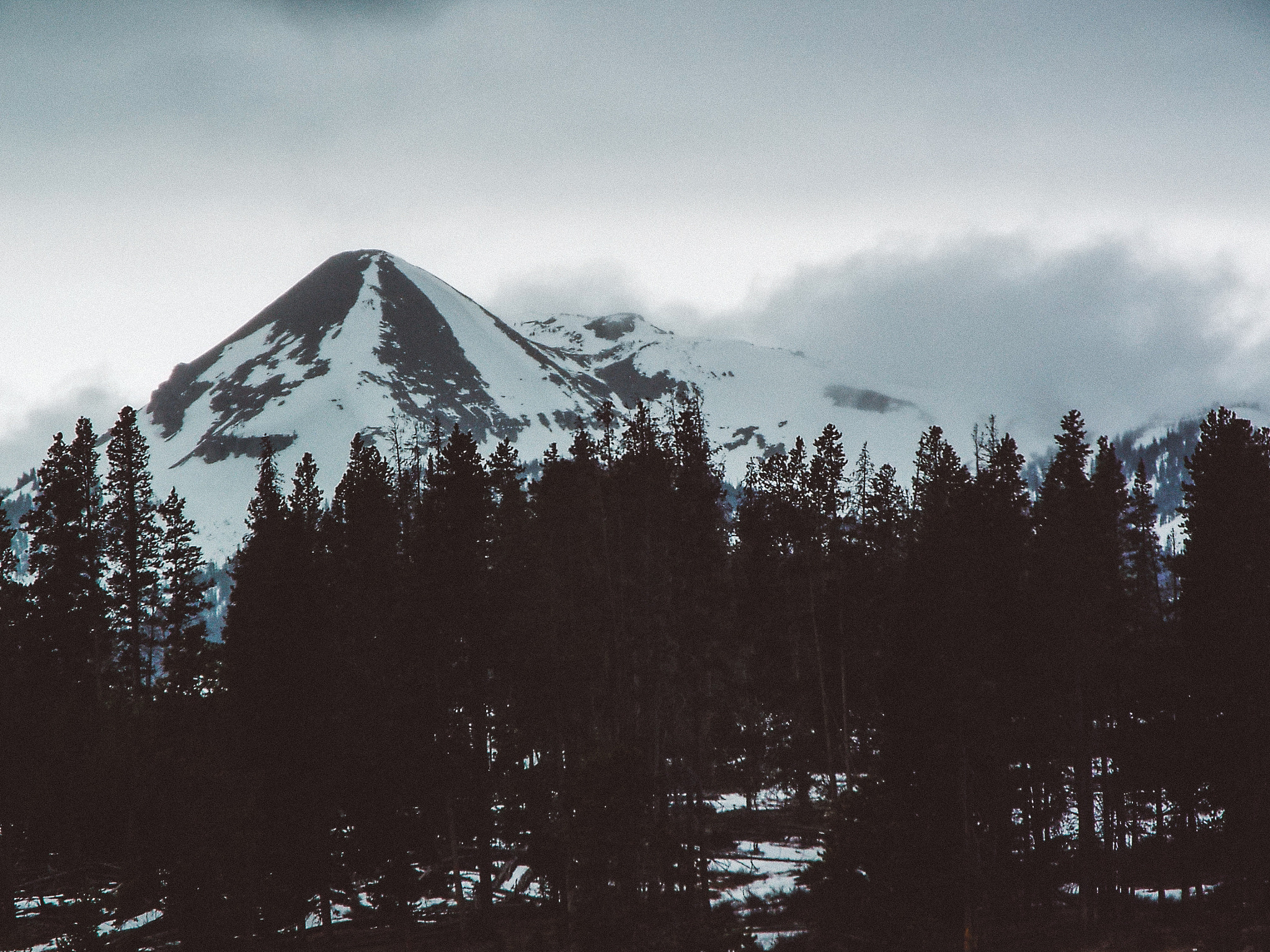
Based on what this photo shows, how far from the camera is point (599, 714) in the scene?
30000mm

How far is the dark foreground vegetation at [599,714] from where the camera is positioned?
2108cm

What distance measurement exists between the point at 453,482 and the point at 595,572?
483 cm

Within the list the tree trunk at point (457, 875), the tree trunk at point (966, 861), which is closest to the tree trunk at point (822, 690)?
the tree trunk at point (966, 861)

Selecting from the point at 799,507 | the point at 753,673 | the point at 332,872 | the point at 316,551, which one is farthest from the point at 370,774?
the point at 753,673

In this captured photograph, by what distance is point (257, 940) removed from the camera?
2619 centimetres

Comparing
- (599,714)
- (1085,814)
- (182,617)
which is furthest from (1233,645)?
(182,617)

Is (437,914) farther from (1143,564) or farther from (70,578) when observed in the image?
(1143,564)

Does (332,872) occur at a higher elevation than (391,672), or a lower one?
lower

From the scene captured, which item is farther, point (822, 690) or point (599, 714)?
point (822, 690)

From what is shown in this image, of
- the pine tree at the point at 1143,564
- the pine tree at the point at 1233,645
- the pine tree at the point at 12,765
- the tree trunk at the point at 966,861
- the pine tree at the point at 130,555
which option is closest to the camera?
the pine tree at the point at 12,765

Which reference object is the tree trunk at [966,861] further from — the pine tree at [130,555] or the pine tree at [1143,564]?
the pine tree at [130,555]

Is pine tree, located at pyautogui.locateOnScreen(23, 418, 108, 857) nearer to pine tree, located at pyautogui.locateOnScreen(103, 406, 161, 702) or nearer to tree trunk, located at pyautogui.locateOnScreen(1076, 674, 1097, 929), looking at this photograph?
pine tree, located at pyautogui.locateOnScreen(103, 406, 161, 702)

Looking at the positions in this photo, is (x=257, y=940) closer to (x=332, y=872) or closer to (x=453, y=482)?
(x=332, y=872)

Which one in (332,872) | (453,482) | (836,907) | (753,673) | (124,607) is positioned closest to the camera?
(836,907)
